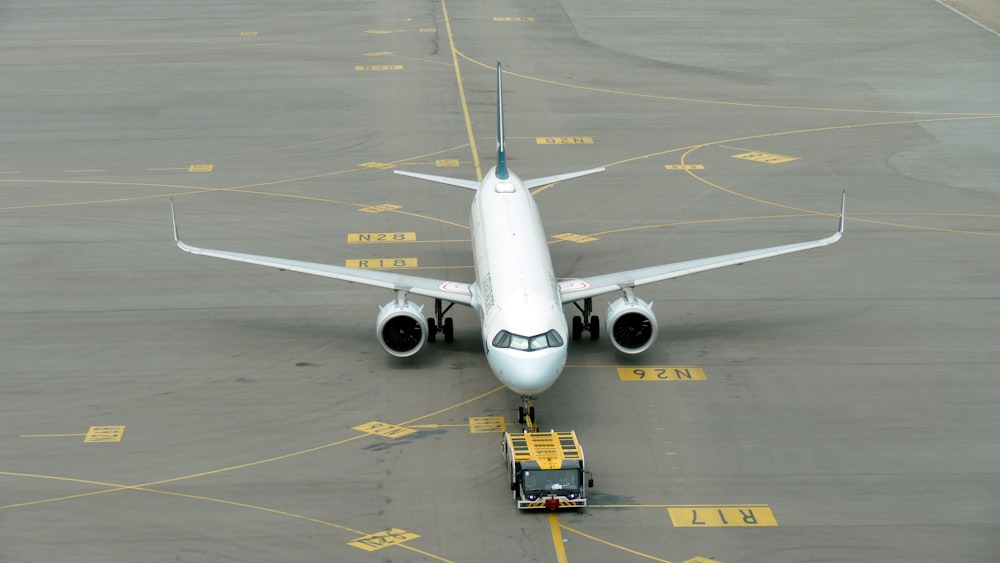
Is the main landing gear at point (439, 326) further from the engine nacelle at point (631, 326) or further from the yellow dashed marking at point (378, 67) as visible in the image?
the yellow dashed marking at point (378, 67)

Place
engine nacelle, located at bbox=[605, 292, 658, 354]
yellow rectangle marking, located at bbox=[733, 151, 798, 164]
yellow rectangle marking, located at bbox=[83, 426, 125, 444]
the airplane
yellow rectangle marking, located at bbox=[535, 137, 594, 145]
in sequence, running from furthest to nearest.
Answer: yellow rectangle marking, located at bbox=[535, 137, 594, 145] → yellow rectangle marking, located at bbox=[733, 151, 798, 164] → engine nacelle, located at bbox=[605, 292, 658, 354] → yellow rectangle marking, located at bbox=[83, 426, 125, 444] → the airplane

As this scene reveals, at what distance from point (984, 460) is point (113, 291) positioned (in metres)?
32.2

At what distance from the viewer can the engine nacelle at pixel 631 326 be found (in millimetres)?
46844

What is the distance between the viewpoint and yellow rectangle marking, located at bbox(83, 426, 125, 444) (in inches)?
1687

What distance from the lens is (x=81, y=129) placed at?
76.8 meters

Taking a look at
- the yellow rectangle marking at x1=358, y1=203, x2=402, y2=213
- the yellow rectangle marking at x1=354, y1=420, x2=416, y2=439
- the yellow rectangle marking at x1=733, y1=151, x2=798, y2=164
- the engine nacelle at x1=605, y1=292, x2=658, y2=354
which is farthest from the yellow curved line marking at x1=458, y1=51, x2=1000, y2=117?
the yellow rectangle marking at x1=354, y1=420, x2=416, y2=439

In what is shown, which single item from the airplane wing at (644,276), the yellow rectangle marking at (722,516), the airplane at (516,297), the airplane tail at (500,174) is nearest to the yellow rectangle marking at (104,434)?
the airplane at (516,297)

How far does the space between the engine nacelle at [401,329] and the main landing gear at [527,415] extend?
4919mm

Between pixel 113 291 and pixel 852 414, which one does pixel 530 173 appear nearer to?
pixel 113 291

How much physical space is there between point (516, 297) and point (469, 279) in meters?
12.9

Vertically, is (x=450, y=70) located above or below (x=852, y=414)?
above

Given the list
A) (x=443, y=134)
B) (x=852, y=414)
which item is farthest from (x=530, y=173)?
(x=852, y=414)

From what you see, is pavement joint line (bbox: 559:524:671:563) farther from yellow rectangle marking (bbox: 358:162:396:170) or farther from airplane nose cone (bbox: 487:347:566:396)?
yellow rectangle marking (bbox: 358:162:396:170)

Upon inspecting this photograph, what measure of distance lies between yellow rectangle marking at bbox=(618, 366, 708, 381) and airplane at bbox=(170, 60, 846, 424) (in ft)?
2.27
